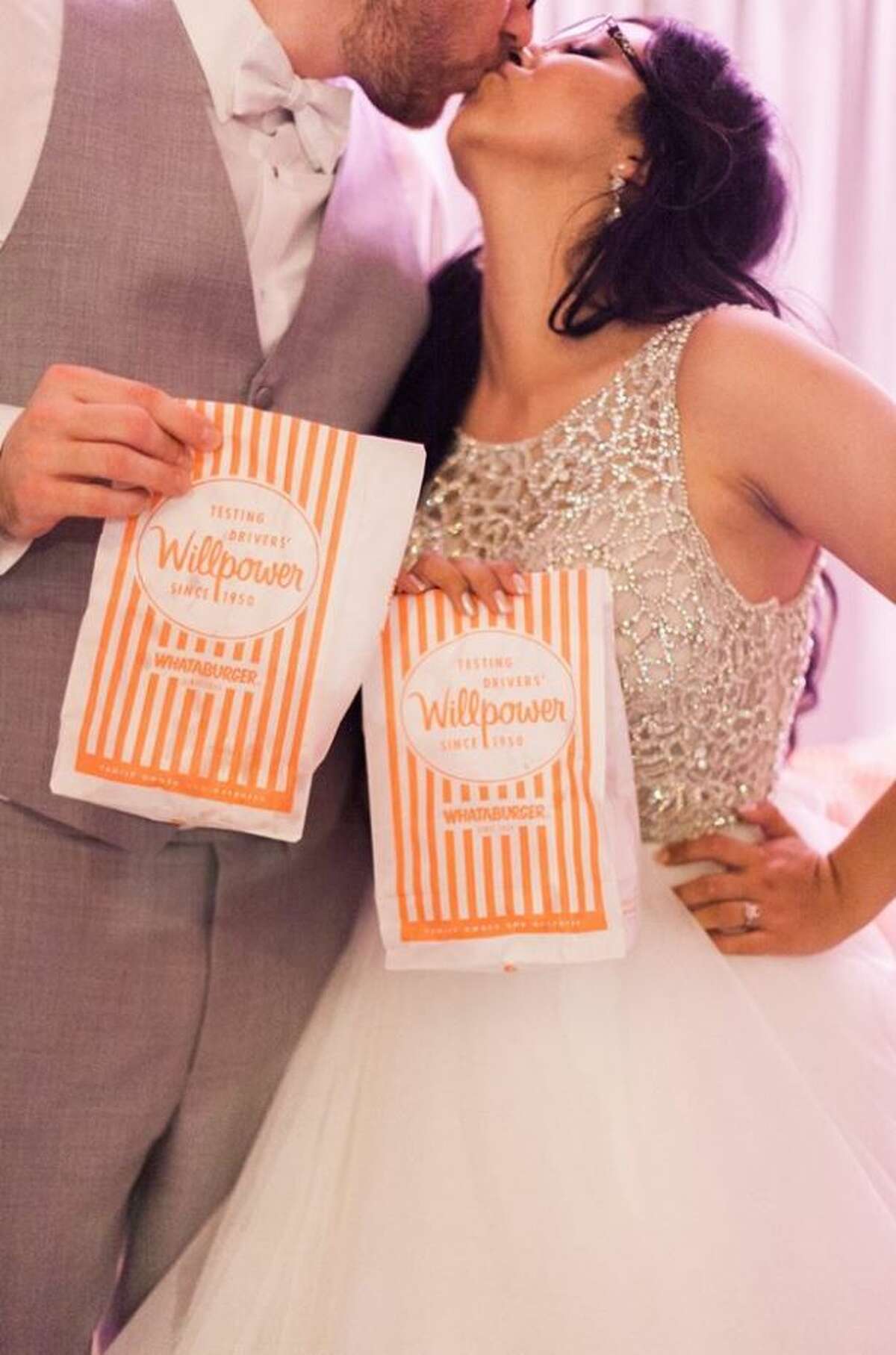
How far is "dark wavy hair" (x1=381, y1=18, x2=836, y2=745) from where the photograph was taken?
4.41 ft

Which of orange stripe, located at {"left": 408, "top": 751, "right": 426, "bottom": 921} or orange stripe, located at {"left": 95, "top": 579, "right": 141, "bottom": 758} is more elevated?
orange stripe, located at {"left": 95, "top": 579, "right": 141, "bottom": 758}

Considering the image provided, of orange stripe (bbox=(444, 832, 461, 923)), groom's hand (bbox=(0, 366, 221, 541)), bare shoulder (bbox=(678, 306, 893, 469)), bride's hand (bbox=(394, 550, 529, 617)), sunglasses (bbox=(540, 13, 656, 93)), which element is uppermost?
sunglasses (bbox=(540, 13, 656, 93))

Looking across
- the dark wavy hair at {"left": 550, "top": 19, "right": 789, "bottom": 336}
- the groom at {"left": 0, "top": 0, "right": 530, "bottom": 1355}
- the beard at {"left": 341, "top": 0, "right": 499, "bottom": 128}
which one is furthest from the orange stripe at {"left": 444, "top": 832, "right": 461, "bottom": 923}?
the beard at {"left": 341, "top": 0, "right": 499, "bottom": 128}

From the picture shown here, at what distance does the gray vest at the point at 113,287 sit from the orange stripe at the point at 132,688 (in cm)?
16

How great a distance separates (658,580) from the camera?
4.10 feet

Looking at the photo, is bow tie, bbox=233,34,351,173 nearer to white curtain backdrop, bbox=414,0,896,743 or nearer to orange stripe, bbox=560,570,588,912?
orange stripe, bbox=560,570,588,912

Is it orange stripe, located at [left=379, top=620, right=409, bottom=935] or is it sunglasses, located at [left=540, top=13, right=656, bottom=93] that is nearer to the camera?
orange stripe, located at [left=379, top=620, right=409, bottom=935]

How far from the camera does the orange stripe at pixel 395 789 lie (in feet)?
3.52

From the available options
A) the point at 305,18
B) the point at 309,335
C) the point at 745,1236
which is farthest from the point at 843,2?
the point at 745,1236

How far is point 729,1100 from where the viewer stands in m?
1.11

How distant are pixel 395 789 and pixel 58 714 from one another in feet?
0.93

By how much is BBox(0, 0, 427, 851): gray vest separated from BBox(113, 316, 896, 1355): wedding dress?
25 cm

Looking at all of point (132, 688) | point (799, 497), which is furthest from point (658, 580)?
point (132, 688)

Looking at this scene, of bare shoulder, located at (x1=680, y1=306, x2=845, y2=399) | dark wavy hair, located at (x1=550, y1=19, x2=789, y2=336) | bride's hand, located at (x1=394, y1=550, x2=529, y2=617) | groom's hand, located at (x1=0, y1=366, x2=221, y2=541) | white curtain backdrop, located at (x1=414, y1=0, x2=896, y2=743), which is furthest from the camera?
white curtain backdrop, located at (x1=414, y1=0, x2=896, y2=743)
